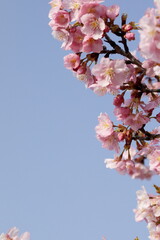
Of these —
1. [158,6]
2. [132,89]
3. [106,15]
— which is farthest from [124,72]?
[158,6]

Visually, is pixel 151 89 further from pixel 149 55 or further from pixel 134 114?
pixel 149 55

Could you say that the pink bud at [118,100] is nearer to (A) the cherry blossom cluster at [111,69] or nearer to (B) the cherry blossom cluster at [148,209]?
(A) the cherry blossom cluster at [111,69]

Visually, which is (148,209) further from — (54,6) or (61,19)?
(54,6)

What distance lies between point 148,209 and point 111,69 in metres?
2.49

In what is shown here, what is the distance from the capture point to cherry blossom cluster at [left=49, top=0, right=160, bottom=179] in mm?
5816

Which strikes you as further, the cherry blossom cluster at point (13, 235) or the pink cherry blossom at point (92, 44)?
the cherry blossom cluster at point (13, 235)

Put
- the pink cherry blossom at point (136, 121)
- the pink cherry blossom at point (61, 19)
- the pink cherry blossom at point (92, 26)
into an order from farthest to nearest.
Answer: the pink cherry blossom at point (136, 121), the pink cherry blossom at point (61, 19), the pink cherry blossom at point (92, 26)

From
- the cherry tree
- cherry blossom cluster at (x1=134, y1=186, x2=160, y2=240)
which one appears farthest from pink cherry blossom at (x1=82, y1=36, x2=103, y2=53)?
cherry blossom cluster at (x1=134, y1=186, x2=160, y2=240)

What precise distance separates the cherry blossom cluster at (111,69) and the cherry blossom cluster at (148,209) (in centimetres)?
47

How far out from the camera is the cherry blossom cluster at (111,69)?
5.82m

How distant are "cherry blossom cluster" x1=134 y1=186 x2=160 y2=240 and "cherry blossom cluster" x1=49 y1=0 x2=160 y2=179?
473 mm

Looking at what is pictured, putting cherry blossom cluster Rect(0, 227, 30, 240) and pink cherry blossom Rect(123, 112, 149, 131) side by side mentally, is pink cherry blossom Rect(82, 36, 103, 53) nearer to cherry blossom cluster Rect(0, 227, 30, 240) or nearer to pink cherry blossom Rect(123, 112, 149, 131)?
pink cherry blossom Rect(123, 112, 149, 131)

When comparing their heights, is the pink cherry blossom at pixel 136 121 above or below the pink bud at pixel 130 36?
below

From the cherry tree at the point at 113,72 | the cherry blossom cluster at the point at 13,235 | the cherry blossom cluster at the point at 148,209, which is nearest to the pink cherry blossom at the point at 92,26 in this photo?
the cherry tree at the point at 113,72
